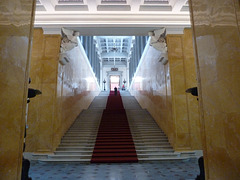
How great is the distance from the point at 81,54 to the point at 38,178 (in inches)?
293

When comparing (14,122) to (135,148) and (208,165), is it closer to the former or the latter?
(208,165)

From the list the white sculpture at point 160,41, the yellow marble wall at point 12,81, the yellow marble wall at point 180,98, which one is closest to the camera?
the yellow marble wall at point 12,81

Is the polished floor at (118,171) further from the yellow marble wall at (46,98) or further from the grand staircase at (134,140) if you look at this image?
the yellow marble wall at (46,98)

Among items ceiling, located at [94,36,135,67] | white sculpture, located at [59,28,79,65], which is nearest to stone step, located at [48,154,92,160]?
white sculpture, located at [59,28,79,65]

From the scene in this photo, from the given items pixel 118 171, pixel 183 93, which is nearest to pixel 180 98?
pixel 183 93

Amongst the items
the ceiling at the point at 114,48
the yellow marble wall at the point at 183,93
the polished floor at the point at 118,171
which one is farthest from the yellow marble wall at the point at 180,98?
the ceiling at the point at 114,48

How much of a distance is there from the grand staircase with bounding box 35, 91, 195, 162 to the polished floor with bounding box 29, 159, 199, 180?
31 centimetres

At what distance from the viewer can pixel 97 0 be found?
6.02 m

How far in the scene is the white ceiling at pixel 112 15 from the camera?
6215 millimetres

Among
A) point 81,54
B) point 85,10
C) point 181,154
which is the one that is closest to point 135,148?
point 181,154

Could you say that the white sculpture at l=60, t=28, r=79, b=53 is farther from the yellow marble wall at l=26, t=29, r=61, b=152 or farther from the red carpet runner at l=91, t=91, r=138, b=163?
the red carpet runner at l=91, t=91, r=138, b=163

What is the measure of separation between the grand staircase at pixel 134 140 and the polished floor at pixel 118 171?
12.4 inches

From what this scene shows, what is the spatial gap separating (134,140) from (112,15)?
14.8 feet

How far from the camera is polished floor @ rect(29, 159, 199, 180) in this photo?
3.84 m
